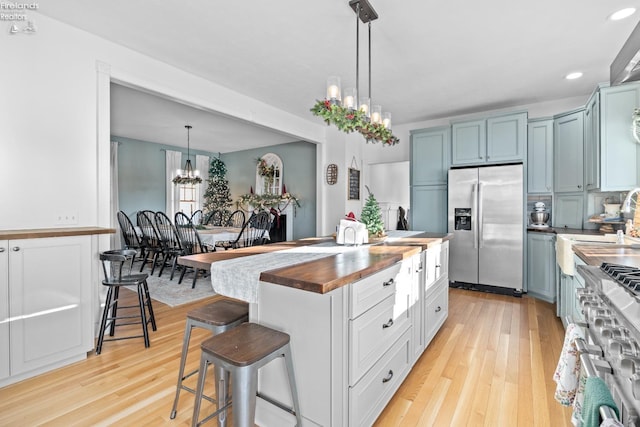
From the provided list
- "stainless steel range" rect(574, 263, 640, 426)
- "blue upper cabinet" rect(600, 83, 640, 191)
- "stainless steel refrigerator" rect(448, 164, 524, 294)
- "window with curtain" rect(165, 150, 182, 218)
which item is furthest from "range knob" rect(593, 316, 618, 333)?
"window with curtain" rect(165, 150, 182, 218)

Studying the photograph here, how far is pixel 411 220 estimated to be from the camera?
16.4ft

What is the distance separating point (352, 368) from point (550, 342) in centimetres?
227

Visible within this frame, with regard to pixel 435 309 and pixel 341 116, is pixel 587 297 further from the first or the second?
pixel 341 116

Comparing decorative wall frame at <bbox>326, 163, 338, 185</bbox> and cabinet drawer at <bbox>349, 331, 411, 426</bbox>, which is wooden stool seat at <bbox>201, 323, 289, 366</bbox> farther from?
decorative wall frame at <bbox>326, 163, 338, 185</bbox>

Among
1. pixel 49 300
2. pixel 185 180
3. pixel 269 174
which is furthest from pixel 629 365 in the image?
pixel 269 174

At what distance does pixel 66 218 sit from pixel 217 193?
5.49 m

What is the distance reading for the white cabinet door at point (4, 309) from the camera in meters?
1.96

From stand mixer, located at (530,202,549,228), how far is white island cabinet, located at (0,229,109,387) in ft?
16.4

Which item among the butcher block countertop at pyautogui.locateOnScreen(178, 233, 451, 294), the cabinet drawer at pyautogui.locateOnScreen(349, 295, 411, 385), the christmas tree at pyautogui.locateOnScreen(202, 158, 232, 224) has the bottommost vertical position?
the cabinet drawer at pyautogui.locateOnScreen(349, 295, 411, 385)

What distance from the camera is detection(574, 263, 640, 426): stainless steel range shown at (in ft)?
2.30

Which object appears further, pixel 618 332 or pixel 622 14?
pixel 622 14

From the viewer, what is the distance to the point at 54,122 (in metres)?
2.40

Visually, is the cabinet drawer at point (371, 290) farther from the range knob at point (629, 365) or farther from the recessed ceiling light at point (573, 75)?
the recessed ceiling light at point (573, 75)

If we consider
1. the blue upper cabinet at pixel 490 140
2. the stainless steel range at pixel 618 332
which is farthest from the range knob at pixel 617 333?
the blue upper cabinet at pixel 490 140
